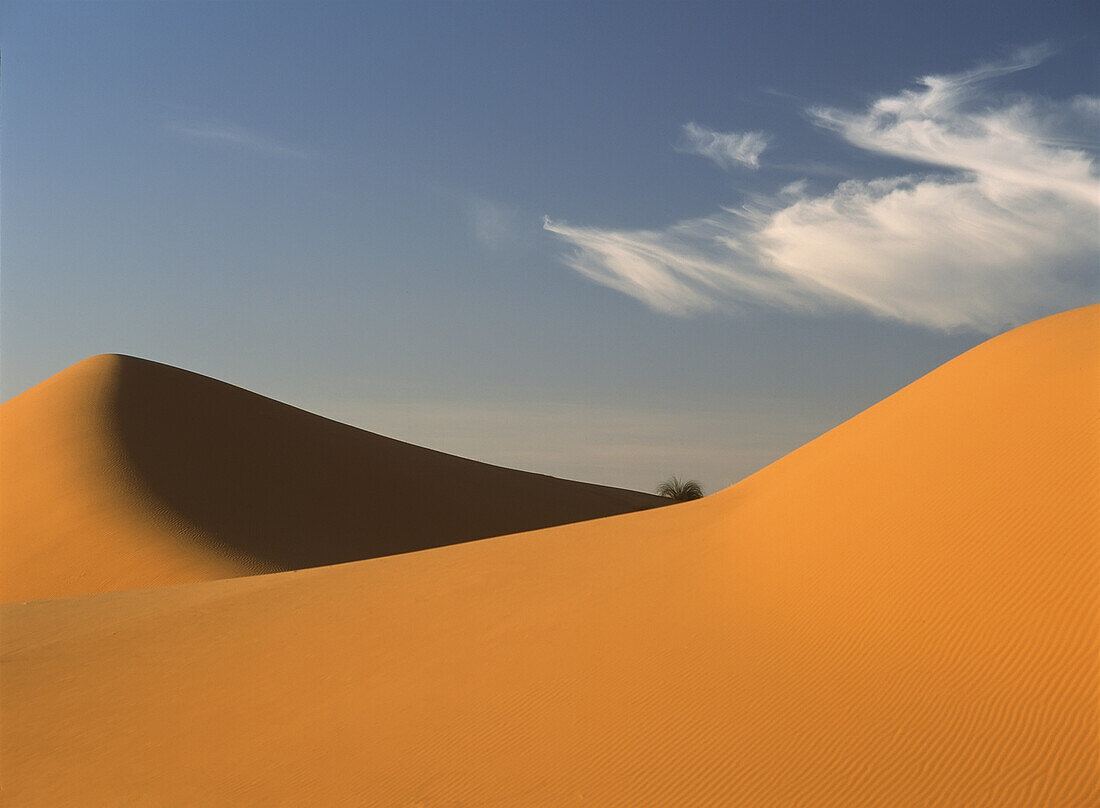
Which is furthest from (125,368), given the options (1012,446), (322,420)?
(1012,446)

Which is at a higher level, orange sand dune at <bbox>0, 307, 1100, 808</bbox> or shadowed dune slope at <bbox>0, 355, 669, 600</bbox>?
shadowed dune slope at <bbox>0, 355, 669, 600</bbox>

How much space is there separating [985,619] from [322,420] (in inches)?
1469

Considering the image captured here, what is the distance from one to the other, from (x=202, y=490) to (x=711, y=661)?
25947mm

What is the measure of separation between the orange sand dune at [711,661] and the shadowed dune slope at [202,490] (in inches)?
484

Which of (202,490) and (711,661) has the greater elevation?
(202,490)

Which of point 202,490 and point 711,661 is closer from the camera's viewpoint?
point 711,661

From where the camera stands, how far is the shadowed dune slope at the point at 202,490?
27672 millimetres

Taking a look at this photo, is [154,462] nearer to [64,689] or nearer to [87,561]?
[87,561]

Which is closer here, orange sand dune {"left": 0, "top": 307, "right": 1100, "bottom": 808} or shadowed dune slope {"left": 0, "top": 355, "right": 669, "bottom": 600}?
orange sand dune {"left": 0, "top": 307, "right": 1100, "bottom": 808}

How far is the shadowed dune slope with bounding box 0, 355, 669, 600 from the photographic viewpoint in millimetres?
27672

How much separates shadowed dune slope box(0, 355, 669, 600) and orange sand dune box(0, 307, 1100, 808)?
1229cm

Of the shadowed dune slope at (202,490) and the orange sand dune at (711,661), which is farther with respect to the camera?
the shadowed dune slope at (202,490)

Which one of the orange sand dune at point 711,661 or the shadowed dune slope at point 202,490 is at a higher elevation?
the shadowed dune slope at point 202,490

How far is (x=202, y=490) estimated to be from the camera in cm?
3247
